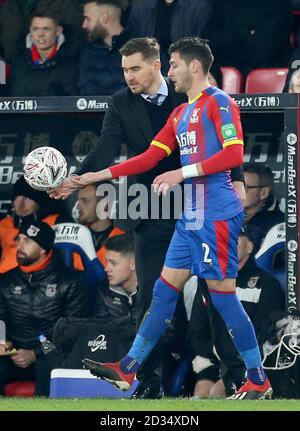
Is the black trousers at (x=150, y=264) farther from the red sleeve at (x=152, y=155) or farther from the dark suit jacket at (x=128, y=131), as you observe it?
the red sleeve at (x=152, y=155)

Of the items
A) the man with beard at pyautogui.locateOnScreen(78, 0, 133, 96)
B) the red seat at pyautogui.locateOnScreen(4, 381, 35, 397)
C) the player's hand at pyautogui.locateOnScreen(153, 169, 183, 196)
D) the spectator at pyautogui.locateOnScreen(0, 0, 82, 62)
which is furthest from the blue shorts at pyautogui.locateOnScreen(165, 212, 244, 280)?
the spectator at pyautogui.locateOnScreen(0, 0, 82, 62)

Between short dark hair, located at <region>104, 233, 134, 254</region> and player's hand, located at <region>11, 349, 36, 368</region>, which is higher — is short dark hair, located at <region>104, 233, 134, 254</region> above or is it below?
above

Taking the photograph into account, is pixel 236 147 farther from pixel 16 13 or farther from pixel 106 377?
pixel 16 13

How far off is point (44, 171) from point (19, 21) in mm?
3023

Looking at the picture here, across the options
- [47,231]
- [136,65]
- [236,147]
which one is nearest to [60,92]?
[47,231]

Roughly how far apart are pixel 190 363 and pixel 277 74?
2.20 m

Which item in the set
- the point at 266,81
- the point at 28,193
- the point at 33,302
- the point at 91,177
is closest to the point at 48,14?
the point at 28,193

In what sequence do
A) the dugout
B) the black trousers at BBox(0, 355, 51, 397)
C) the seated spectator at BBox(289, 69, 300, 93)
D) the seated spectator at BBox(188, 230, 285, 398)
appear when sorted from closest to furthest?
the dugout
the seated spectator at BBox(188, 230, 285, 398)
the seated spectator at BBox(289, 69, 300, 93)
the black trousers at BBox(0, 355, 51, 397)

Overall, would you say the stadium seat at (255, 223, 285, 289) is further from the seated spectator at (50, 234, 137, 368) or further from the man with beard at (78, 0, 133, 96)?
the man with beard at (78, 0, 133, 96)

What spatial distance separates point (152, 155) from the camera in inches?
307

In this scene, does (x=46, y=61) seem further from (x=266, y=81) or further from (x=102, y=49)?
(x=266, y=81)

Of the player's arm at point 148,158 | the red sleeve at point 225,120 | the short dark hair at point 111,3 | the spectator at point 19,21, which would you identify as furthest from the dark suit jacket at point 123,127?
the spectator at point 19,21

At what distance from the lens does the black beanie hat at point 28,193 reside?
33.0 ft

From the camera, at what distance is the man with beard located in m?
9.95
